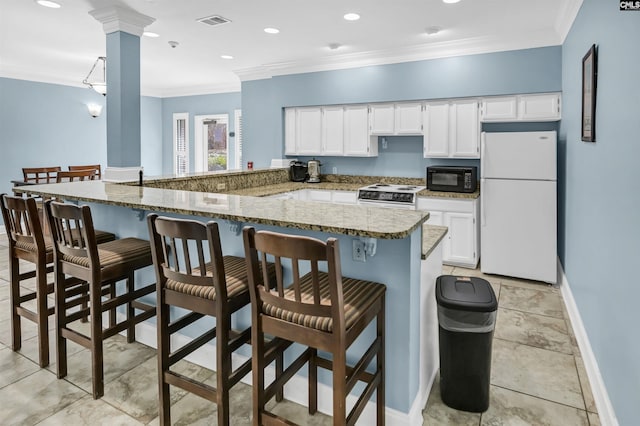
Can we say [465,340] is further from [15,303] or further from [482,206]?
[15,303]

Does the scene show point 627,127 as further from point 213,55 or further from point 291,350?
point 213,55

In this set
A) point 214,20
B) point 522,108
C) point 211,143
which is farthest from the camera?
point 211,143

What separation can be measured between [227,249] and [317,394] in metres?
0.94

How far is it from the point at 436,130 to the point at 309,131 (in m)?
1.84

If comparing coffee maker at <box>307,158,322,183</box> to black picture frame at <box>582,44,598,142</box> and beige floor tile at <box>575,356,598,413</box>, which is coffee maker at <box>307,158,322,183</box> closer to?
A: black picture frame at <box>582,44,598,142</box>

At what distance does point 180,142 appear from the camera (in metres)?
9.06

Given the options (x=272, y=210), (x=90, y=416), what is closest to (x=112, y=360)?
(x=90, y=416)

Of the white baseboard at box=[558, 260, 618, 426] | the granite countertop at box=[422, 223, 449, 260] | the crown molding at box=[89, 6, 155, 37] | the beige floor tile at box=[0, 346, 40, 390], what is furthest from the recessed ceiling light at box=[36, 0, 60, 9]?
the white baseboard at box=[558, 260, 618, 426]

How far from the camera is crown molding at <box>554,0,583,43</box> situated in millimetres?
3317

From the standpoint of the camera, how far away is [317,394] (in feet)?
6.82

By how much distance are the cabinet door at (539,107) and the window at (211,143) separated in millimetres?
5687

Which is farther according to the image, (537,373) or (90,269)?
(537,373)

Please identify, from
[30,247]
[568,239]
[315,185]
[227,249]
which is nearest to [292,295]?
[227,249]

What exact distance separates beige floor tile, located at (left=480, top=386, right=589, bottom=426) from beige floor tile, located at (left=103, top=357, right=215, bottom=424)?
5.08 feet
